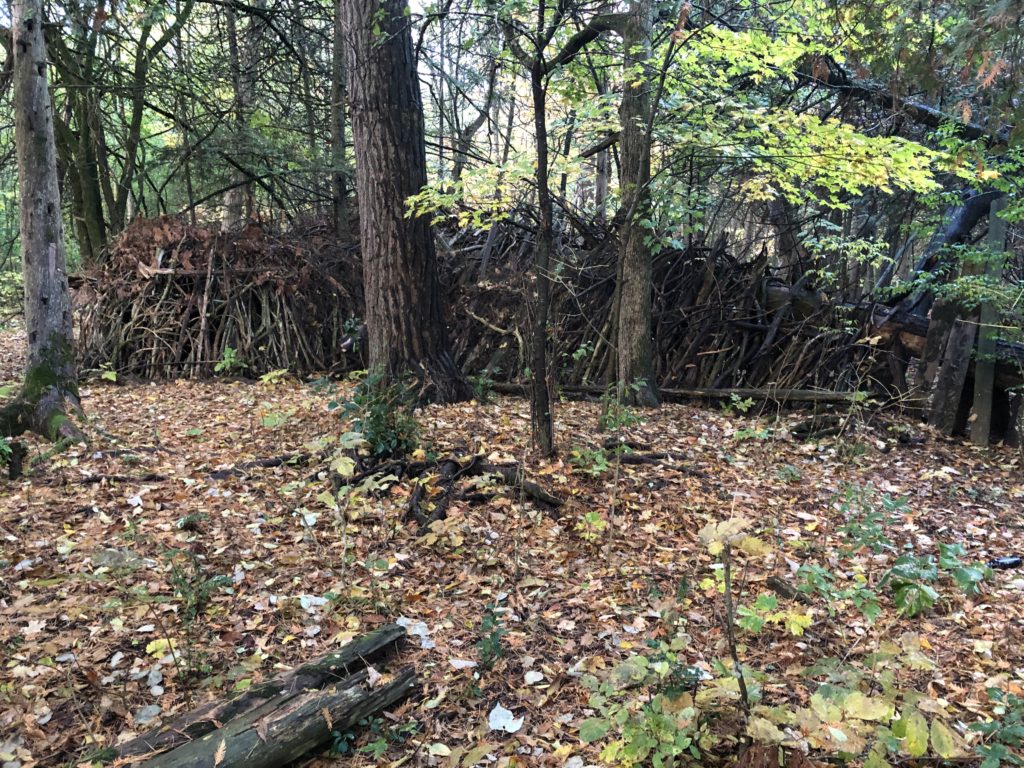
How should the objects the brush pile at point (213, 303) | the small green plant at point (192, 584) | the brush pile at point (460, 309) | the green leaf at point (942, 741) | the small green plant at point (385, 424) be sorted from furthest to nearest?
the brush pile at point (213, 303) < the brush pile at point (460, 309) < the small green plant at point (385, 424) < the small green plant at point (192, 584) < the green leaf at point (942, 741)

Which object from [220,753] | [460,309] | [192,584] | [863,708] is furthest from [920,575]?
[460,309]

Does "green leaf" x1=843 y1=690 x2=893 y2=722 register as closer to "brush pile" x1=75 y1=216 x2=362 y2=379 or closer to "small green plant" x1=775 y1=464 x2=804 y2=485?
"small green plant" x1=775 y1=464 x2=804 y2=485

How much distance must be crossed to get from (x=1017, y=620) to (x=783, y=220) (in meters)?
8.80

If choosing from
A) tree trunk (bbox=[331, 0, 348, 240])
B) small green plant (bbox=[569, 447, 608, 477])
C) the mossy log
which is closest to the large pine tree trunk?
small green plant (bbox=[569, 447, 608, 477])

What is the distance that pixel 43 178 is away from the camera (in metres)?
5.14

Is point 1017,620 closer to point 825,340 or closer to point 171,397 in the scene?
point 825,340

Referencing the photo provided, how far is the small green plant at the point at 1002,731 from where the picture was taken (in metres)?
1.80

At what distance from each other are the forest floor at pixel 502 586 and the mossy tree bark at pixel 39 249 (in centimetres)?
53

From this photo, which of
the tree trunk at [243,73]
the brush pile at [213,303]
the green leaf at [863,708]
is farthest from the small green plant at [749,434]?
the tree trunk at [243,73]

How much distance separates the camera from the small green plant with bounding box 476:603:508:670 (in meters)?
2.79

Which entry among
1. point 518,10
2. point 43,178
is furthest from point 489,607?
point 43,178

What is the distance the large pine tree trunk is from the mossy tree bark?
2437mm

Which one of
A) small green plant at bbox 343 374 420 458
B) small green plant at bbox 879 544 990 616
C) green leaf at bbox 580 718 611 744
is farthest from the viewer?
small green plant at bbox 343 374 420 458

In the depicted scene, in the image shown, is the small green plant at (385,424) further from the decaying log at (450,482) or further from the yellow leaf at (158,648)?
the yellow leaf at (158,648)
